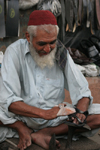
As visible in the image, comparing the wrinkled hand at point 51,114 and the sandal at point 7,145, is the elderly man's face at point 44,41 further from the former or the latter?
the sandal at point 7,145

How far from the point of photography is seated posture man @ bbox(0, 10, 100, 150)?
263cm

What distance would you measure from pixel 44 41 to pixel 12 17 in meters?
2.54

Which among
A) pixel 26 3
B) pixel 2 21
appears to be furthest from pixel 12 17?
pixel 26 3

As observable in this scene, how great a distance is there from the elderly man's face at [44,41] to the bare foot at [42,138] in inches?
32.7

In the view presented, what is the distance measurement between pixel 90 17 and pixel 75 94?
3627 millimetres

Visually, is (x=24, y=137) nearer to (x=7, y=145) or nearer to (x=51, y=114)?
(x=7, y=145)

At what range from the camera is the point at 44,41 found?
2.67 m

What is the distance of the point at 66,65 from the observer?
9.70ft

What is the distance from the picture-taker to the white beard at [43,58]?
279 centimetres

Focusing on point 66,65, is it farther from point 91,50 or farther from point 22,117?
point 91,50

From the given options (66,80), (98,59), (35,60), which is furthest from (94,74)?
(35,60)

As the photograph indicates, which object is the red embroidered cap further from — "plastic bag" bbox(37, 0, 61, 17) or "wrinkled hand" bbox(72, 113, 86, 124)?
"plastic bag" bbox(37, 0, 61, 17)

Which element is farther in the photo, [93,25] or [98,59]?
[93,25]

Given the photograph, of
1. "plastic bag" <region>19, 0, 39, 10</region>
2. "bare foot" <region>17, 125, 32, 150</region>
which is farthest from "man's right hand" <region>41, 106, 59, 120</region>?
"plastic bag" <region>19, 0, 39, 10</region>
